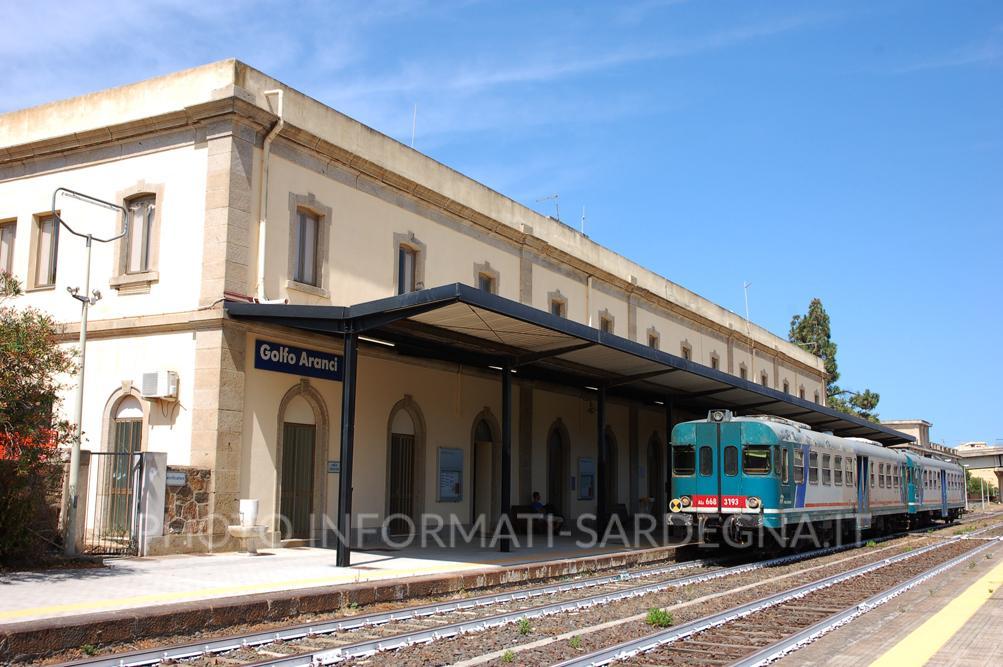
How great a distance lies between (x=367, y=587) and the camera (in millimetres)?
11852

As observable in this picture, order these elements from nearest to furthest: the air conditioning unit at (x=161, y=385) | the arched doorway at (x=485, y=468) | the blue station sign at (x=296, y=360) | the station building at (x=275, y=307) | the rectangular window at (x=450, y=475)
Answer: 1. the station building at (x=275, y=307)
2. the air conditioning unit at (x=161, y=385)
3. the blue station sign at (x=296, y=360)
4. the rectangular window at (x=450, y=475)
5. the arched doorway at (x=485, y=468)

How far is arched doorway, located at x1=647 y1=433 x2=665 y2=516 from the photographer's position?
35156 millimetres

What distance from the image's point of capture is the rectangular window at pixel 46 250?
1928 cm

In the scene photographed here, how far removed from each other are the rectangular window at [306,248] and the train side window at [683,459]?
28.7 feet

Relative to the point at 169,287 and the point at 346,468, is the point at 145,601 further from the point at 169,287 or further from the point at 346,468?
the point at 169,287

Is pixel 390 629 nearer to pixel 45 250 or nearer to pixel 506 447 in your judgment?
pixel 506 447

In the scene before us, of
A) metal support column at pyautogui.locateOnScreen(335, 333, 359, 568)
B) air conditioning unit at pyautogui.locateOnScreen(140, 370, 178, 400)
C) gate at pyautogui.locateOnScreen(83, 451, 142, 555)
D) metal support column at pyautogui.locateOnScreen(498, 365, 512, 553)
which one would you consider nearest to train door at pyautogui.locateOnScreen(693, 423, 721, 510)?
metal support column at pyautogui.locateOnScreen(498, 365, 512, 553)

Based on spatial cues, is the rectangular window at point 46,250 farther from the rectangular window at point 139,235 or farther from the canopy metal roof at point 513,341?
the canopy metal roof at point 513,341

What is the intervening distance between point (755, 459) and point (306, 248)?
1023 cm

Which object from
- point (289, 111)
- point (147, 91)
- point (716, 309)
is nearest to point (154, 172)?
point (147, 91)

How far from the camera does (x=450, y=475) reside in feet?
72.7

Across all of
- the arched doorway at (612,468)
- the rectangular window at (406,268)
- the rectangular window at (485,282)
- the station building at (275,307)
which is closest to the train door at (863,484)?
the station building at (275,307)

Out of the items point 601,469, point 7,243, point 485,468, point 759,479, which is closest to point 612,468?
point 601,469

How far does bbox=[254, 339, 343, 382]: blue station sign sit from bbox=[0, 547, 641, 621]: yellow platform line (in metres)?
4.84
